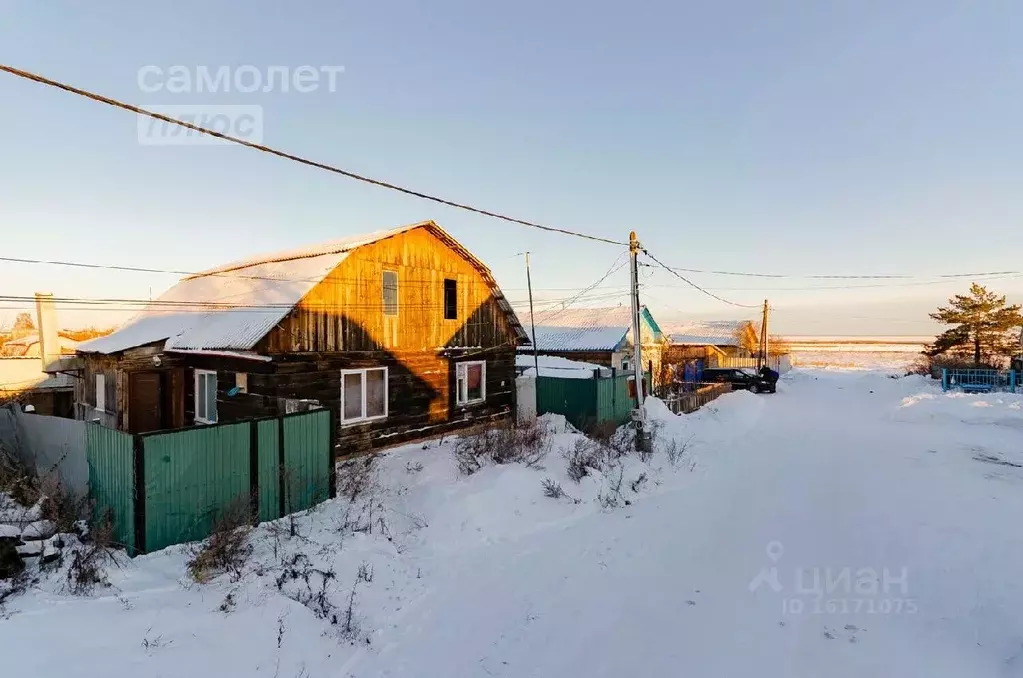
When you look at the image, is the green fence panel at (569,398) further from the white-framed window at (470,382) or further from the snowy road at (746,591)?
the snowy road at (746,591)

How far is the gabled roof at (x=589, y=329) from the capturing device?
1174 inches

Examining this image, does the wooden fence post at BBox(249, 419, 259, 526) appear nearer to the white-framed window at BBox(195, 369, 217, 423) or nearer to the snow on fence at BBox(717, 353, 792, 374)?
the white-framed window at BBox(195, 369, 217, 423)

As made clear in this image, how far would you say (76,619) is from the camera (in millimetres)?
5070

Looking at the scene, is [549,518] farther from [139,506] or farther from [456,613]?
[139,506]

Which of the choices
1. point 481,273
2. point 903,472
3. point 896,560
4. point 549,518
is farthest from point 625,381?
point 896,560

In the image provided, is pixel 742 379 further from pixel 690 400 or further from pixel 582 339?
pixel 690 400

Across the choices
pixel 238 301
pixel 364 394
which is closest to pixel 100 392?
pixel 238 301

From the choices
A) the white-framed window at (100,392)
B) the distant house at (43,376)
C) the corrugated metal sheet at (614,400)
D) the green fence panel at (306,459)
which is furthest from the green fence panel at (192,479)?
the distant house at (43,376)

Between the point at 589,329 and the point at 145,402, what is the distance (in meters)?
23.7

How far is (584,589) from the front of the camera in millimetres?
7066

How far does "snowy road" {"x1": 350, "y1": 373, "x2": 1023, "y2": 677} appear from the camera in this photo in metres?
5.47

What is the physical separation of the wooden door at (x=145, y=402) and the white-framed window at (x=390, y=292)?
23.0 ft

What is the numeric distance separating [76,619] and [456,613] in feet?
13.3

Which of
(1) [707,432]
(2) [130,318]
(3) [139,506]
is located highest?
(2) [130,318]
